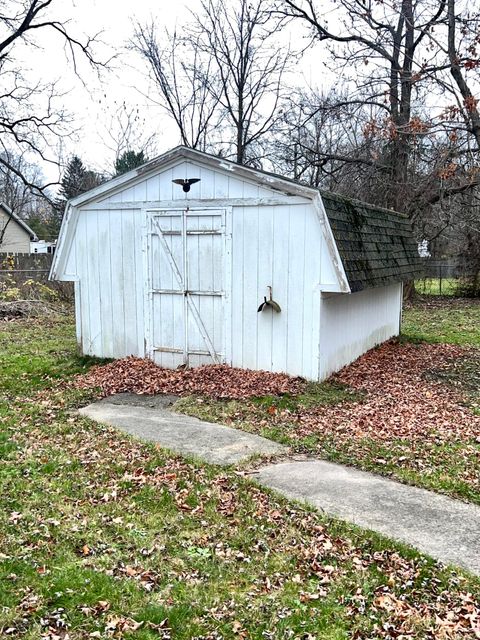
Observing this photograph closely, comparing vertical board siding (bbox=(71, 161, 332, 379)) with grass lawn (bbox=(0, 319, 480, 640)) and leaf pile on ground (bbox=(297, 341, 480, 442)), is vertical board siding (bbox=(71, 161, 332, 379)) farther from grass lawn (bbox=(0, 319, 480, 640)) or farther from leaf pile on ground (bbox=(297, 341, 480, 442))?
grass lawn (bbox=(0, 319, 480, 640))

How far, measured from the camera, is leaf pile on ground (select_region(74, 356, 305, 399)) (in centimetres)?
707

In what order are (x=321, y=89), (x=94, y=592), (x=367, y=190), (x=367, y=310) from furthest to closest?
(x=321, y=89)
(x=367, y=190)
(x=367, y=310)
(x=94, y=592)

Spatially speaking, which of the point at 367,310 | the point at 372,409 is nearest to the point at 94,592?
the point at 372,409

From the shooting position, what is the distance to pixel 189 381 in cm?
753

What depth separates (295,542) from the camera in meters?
3.51

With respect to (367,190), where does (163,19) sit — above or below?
above

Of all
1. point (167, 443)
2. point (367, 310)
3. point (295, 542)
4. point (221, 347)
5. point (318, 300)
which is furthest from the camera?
point (367, 310)

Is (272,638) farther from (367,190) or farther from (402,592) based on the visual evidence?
(367,190)

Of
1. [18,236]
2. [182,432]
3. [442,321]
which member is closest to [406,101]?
[442,321]

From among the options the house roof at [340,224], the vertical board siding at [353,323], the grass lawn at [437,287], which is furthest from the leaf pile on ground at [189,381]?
the grass lawn at [437,287]

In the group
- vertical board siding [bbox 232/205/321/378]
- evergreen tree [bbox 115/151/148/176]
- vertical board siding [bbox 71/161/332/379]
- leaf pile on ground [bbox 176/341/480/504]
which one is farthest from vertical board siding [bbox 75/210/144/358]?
evergreen tree [bbox 115/151/148/176]

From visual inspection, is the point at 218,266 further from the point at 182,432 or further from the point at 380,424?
the point at 380,424

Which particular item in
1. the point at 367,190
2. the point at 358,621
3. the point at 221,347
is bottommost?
the point at 358,621

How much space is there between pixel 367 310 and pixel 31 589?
754 cm
